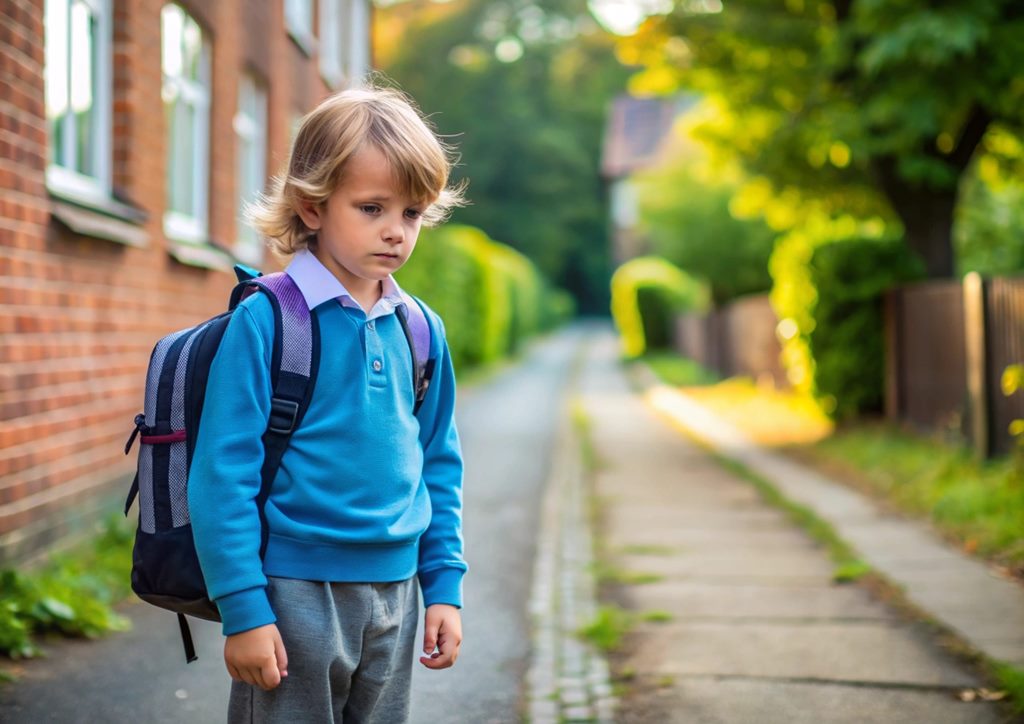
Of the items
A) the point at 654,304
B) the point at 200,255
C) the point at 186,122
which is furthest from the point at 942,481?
the point at 654,304

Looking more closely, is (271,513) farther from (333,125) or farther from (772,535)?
(772,535)

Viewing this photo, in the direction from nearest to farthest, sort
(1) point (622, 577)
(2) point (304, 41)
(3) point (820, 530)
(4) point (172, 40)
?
(1) point (622, 577) < (3) point (820, 530) < (4) point (172, 40) < (2) point (304, 41)

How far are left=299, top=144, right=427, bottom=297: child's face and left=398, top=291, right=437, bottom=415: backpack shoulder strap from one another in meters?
0.16

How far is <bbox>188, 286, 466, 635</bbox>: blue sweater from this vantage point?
2113 mm

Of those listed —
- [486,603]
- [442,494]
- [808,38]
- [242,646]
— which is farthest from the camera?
[808,38]

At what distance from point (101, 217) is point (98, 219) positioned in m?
0.11

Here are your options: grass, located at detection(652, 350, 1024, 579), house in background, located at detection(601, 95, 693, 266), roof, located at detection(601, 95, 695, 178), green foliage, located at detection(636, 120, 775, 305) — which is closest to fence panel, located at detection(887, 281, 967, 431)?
grass, located at detection(652, 350, 1024, 579)

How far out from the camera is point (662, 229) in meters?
28.3

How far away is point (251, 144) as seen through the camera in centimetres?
1140

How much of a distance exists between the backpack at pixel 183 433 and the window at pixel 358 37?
14.6 metres

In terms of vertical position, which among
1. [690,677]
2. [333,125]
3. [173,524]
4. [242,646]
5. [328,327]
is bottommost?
[690,677]

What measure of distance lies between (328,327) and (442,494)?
0.51 metres

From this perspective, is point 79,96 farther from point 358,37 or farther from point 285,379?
point 358,37

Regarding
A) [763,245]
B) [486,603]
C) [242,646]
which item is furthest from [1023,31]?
[763,245]
